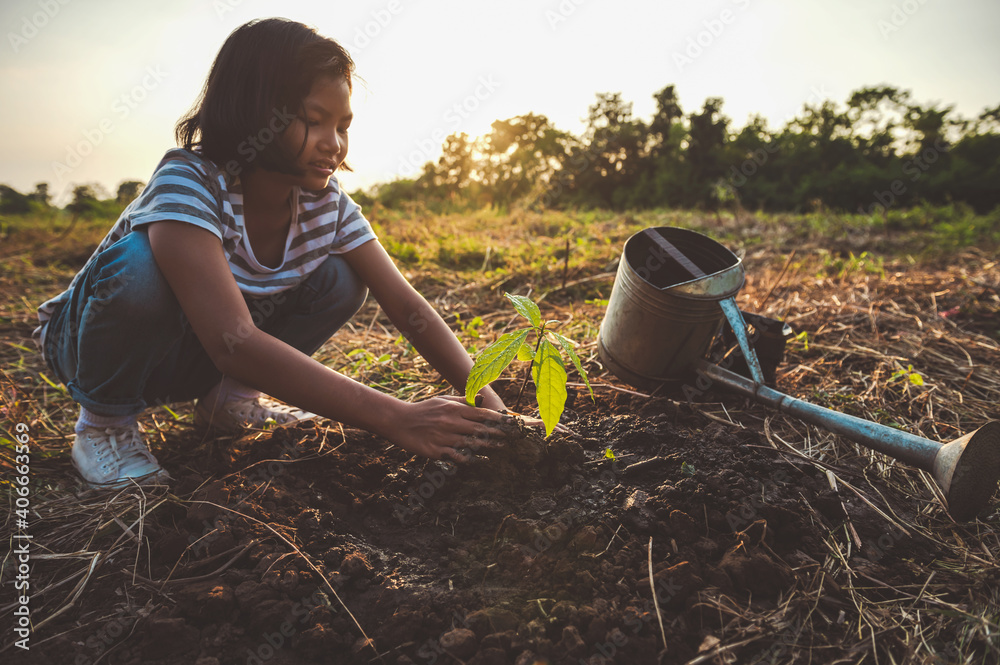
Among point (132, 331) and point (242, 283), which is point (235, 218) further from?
point (132, 331)

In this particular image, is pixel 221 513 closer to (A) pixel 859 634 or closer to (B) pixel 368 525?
(B) pixel 368 525

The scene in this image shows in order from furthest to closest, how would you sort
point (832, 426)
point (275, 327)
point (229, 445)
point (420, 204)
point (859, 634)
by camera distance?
point (420, 204) → point (275, 327) → point (229, 445) → point (832, 426) → point (859, 634)

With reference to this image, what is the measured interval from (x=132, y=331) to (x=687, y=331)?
168cm

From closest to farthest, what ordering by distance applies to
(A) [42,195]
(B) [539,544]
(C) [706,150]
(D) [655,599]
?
1. (D) [655,599]
2. (B) [539,544]
3. (A) [42,195]
4. (C) [706,150]

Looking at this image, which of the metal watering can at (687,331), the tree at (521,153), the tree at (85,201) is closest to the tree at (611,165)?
the tree at (521,153)

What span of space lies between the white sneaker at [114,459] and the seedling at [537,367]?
0.97 meters

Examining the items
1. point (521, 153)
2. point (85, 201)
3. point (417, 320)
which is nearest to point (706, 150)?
point (521, 153)

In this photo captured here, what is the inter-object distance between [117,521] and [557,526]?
3.47 ft

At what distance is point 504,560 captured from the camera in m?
1.04

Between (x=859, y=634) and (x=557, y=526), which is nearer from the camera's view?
(x=859, y=634)

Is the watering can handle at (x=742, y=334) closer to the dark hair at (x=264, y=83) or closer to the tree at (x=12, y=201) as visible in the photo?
the dark hair at (x=264, y=83)

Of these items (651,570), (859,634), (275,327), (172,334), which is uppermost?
(172,334)

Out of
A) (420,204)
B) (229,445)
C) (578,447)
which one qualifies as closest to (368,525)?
(578,447)

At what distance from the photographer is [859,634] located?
91 centimetres
